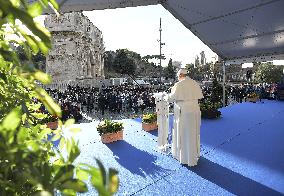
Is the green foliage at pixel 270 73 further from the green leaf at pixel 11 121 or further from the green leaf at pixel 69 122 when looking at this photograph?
the green leaf at pixel 11 121

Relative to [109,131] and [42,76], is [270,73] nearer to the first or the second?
[109,131]

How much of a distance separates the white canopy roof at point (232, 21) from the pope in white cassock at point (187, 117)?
12.6 ft

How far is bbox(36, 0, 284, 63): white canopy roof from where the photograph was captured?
8.19m

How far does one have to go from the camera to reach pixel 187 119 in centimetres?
588

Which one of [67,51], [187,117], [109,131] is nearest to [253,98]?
[109,131]

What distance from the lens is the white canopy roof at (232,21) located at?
8.19 meters

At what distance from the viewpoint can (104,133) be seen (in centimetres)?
816

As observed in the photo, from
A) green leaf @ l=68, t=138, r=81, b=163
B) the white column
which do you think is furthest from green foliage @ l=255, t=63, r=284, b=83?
green leaf @ l=68, t=138, r=81, b=163

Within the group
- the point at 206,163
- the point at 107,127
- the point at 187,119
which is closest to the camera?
the point at 187,119

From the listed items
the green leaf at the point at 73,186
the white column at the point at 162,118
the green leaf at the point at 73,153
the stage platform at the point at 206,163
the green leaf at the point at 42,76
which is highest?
the green leaf at the point at 42,76

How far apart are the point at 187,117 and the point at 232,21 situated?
5656 mm

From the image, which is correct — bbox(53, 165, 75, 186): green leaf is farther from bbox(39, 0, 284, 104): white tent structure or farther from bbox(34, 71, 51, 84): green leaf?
bbox(39, 0, 284, 104): white tent structure

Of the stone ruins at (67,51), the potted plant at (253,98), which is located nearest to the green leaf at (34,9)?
the potted plant at (253,98)

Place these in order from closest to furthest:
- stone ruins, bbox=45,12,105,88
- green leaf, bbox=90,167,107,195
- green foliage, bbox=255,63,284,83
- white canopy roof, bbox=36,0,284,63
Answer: green leaf, bbox=90,167,107,195, white canopy roof, bbox=36,0,284,63, stone ruins, bbox=45,12,105,88, green foliage, bbox=255,63,284,83
